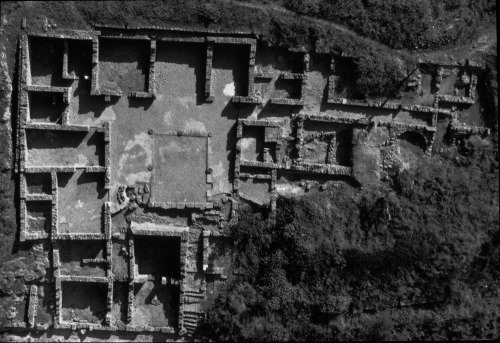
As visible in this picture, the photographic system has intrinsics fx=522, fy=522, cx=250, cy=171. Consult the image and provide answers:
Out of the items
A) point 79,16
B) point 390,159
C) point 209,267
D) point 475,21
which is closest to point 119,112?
point 79,16

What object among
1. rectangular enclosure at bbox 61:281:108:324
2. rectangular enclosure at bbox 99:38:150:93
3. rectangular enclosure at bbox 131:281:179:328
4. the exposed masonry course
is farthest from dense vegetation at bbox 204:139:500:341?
rectangular enclosure at bbox 99:38:150:93

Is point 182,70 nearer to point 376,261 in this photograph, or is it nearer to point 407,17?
point 407,17

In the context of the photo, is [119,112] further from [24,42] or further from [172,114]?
[24,42]

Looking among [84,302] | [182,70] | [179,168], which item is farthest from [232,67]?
[84,302]

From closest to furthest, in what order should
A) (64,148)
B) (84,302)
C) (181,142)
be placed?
(64,148) → (181,142) → (84,302)

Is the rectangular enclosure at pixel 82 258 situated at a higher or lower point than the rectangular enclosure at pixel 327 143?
lower

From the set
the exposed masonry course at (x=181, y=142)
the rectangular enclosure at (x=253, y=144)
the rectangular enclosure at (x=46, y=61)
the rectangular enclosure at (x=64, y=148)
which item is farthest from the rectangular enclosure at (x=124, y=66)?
the rectangular enclosure at (x=253, y=144)

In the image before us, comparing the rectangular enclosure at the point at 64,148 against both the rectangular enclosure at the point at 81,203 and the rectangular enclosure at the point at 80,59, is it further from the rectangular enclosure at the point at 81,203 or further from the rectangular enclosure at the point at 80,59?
the rectangular enclosure at the point at 80,59
